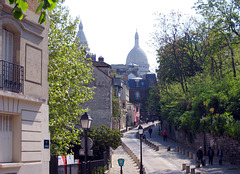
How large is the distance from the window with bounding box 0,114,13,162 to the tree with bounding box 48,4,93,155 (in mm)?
8399

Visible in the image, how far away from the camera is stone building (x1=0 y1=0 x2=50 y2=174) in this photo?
437 inches

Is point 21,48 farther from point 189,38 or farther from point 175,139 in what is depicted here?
point 175,139

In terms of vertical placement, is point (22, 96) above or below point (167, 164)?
above

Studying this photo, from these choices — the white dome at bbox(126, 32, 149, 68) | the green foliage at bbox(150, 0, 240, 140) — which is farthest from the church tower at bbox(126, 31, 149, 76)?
the green foliage at bbox(150, 0, 240, 140)

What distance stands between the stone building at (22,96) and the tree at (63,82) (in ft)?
24.2

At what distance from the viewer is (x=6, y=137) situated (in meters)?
11.2

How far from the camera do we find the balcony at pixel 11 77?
432 inches

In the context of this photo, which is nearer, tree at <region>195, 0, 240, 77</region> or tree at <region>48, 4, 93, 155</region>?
tree at <region>48, 4, 93, 155</region>

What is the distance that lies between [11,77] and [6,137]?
163 cm

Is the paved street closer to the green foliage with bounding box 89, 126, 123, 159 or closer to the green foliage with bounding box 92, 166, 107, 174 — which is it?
the green foliage with bounding box 89, 126, 123, 159

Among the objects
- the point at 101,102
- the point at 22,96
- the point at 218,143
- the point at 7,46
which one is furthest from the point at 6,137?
the point at 101,102

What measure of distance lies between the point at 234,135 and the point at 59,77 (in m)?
13.9

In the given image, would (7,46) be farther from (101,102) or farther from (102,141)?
(101,102)

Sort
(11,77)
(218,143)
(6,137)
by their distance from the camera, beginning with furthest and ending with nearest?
(218,143), (11,77), (6,137)
